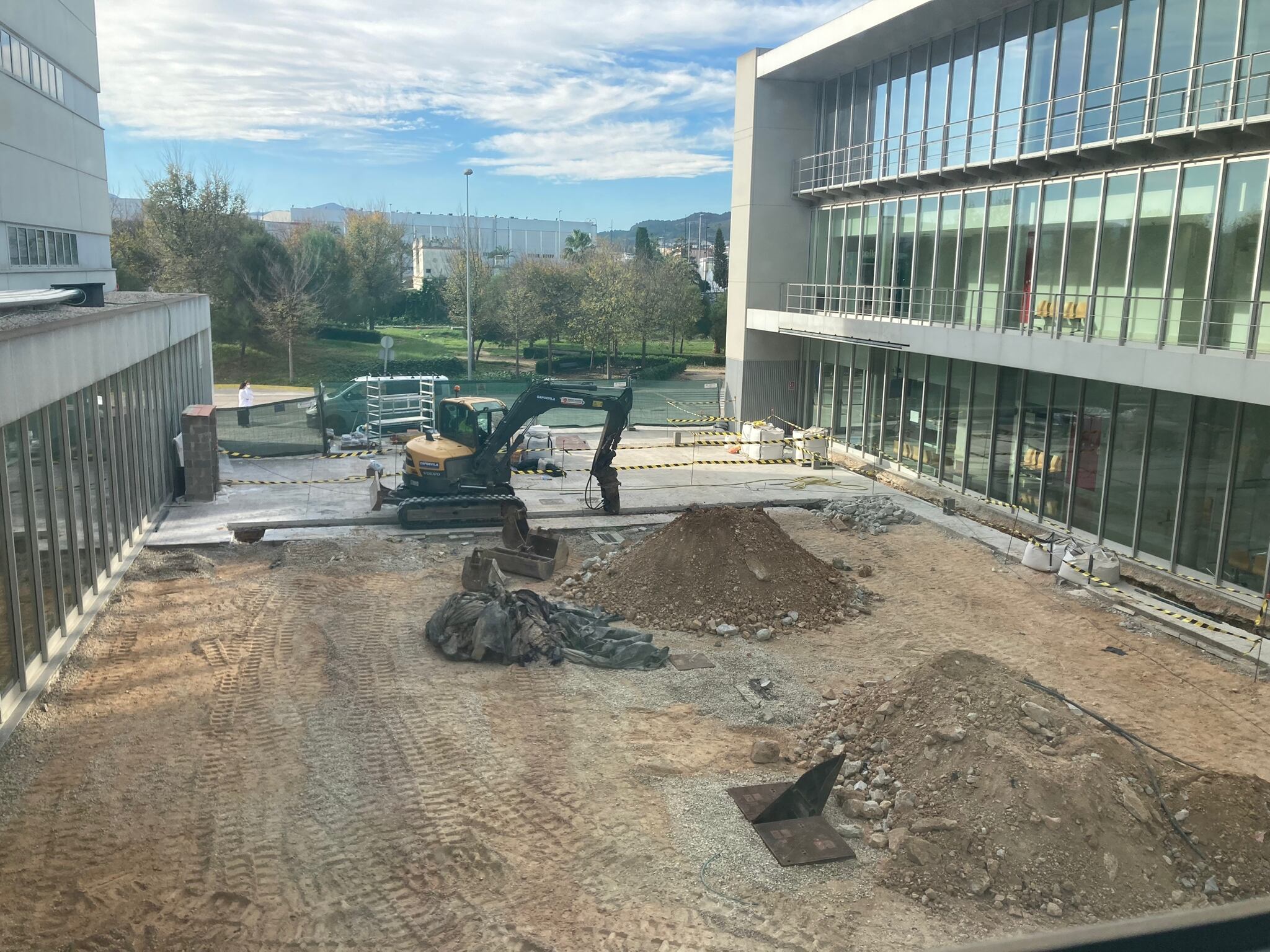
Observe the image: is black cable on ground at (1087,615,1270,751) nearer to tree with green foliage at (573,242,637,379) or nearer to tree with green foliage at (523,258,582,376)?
tree with green foliage at (573,242,637,379)

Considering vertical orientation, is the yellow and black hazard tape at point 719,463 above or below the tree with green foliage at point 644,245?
below

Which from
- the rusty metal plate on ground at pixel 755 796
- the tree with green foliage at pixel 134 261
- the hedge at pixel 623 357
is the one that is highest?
the tree with green foliage at pixel 134 261

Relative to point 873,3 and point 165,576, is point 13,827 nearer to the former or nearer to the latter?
point 165,576

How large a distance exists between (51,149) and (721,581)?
21.9m

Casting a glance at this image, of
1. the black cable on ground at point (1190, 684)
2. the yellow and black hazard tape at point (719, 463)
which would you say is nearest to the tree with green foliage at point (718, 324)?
the yellow and black hazard tape at point (719, 463)

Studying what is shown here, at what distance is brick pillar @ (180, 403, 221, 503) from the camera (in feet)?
67.9

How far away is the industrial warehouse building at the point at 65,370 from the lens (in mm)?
10797

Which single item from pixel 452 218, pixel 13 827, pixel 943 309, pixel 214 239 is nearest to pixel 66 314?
pixel 13 827

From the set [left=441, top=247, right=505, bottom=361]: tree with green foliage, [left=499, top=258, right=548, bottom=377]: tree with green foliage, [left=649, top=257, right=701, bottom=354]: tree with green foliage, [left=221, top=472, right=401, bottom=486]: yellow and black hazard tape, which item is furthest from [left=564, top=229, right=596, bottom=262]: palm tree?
[left=221, top=472, right=401, bottom=486]: yellow and black hazard tape

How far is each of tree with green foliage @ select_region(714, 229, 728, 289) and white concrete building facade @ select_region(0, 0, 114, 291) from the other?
174ft

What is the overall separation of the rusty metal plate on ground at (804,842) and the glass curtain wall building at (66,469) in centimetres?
767

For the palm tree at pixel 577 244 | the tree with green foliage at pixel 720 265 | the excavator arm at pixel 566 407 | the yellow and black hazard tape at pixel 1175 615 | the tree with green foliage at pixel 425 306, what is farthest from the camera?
the tree with green foliage at pixel 720 265

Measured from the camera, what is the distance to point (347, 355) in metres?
57.4

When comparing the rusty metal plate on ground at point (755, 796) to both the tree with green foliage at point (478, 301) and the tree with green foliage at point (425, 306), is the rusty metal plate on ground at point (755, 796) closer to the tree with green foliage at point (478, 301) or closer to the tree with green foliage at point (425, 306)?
the tree with green foliage at point (478, 301)
